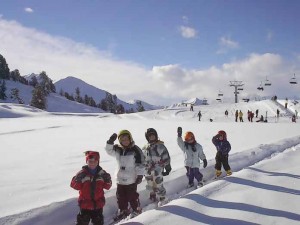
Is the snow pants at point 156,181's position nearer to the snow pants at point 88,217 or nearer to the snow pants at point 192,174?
the snow pants at point 192,174

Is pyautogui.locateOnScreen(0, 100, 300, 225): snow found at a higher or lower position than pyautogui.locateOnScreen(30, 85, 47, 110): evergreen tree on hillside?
lower

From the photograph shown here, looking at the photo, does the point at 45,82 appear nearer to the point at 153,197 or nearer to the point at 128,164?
the point at 153,197

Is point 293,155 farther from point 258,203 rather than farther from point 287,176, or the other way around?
point 258,203

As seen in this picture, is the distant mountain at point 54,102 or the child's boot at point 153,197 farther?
the distant mountain at point 54,102

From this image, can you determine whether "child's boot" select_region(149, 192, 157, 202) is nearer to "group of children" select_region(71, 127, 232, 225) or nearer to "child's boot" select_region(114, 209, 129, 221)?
"group of children" select_region(71, 127, 232, 225)

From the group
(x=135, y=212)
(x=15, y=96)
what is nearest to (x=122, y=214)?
(x=135, y=212)

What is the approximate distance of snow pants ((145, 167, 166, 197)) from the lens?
723 centimetres

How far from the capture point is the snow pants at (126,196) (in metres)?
6.49

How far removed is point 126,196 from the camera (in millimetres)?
6516

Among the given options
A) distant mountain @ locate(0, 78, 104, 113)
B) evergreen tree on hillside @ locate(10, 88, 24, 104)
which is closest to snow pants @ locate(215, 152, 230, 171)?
evergreen tree on hillside @ locate(10, 88, 24, 104)

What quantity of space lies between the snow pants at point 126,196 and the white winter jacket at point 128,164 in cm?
9

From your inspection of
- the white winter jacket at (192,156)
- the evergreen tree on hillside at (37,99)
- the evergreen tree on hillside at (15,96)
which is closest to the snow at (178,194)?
the white winter jacket at (192,156)

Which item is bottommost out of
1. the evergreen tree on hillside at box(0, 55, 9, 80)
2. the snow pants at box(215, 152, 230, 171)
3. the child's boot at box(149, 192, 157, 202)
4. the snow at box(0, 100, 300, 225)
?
the child's boot at box(149, 192, 157, 202)

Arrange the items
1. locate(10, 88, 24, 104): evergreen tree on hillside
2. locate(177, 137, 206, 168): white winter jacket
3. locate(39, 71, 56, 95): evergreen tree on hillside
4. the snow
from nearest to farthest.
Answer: the snow
locate(177, 137, 206, 168): white winter jacket
locate(10, 88, 24, 104): evergreen tree on hillside
locate(39, 71, 56, 95): evergreen tree on hillside
